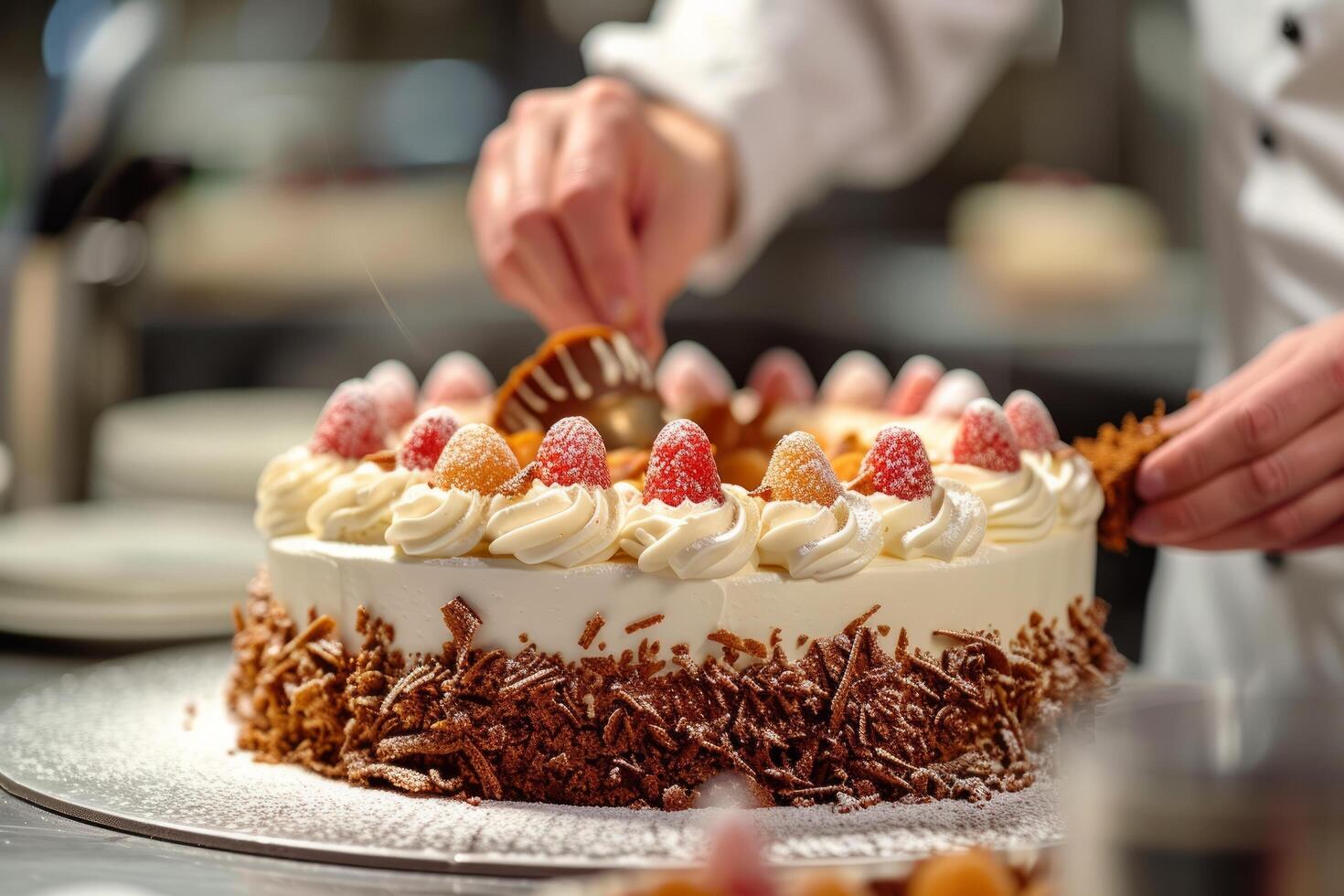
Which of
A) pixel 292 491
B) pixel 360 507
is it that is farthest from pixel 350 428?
pixel 360 507

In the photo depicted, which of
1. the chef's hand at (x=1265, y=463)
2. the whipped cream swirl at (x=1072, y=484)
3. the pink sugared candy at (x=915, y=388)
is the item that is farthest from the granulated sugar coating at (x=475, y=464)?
the pink sugared candy at (x=915, y=388)

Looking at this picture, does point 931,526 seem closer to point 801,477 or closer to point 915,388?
point 801,477

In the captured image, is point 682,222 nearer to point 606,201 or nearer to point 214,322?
point 606,201

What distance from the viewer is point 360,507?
5.28ft

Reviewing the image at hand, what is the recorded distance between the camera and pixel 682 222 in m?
2.26

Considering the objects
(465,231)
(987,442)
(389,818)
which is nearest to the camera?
(389,818)

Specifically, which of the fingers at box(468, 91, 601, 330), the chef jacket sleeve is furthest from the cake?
the chef jacket sleeve

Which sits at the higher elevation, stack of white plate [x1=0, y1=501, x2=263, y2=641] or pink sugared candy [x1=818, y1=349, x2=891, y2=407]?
pink sugared candy [x1=818, y1=349, x2=891, y2=407]

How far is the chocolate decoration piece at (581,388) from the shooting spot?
5.95ft

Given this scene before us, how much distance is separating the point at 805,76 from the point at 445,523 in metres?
1.39

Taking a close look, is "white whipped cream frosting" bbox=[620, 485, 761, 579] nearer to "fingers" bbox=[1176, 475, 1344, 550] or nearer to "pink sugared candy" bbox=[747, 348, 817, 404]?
"fingers" bbox=[1176, 475, 1344, 550]

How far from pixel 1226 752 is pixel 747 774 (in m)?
0.83

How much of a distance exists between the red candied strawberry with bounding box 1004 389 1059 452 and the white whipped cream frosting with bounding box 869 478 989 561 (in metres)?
0.28

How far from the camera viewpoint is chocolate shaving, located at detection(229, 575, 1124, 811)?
56.8 inches
